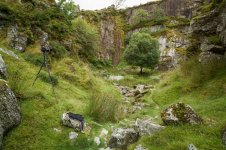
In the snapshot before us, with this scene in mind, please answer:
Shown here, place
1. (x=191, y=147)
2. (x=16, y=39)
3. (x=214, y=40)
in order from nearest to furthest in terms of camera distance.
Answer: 1. (x=191, y=147)
2. (x=214, y=40)
3. (x=16, y=39)

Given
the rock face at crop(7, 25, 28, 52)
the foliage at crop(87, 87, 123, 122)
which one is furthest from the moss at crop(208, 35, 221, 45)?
the rock face at crop(7, 25, 28, 52)

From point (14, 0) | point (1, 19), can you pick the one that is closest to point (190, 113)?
point (1, 19)

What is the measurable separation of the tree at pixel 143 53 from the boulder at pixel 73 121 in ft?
68.3

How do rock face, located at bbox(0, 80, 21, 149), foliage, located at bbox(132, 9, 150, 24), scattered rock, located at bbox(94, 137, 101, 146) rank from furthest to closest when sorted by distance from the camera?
foliage, located at bbox(132, 9, 150, 24) → scattered rock, located at bbox(94, 137, 101, 146) → rock face, located at bbox(0, 80, 21, 149)

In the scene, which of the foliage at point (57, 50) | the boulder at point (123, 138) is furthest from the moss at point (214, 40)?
the foliage at point (57, 50)

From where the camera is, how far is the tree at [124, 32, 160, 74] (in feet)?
95.4

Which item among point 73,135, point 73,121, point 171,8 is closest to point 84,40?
point 73,121

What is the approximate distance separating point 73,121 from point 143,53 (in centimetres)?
2176

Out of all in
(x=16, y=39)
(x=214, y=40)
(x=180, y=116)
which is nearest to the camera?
(x=180, y=116)

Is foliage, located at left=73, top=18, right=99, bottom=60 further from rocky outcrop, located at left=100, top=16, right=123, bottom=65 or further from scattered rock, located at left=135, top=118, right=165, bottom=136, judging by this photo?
scattered rock, located at left=135, top=118, right=165, bottom=136

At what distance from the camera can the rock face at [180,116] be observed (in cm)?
746

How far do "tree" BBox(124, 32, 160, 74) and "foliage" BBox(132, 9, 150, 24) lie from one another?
50.3 ft

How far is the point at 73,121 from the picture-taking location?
8.52 meters

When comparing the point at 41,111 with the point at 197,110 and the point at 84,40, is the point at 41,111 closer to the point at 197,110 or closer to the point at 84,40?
the point at 197,110
